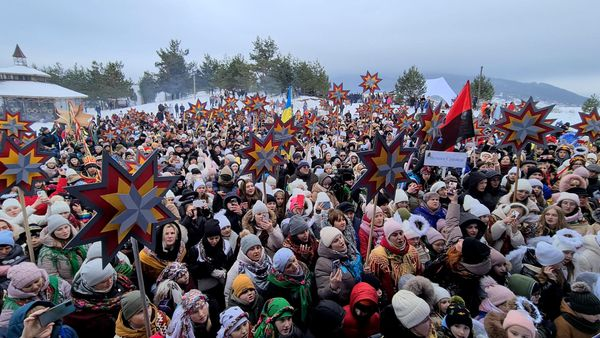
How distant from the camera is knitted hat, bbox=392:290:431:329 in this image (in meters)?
2.43

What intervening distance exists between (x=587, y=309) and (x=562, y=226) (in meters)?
1.89

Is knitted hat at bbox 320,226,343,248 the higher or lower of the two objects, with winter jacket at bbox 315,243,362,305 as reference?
higher

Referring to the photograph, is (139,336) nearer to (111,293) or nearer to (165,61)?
(111,293)

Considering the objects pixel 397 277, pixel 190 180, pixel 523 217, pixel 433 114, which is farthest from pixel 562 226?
pixel 190 180

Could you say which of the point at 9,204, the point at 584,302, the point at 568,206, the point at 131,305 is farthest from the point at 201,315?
the point at 568,206

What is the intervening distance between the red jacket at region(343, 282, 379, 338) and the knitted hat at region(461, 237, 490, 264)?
0.94 meters

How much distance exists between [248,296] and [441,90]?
2102 cm

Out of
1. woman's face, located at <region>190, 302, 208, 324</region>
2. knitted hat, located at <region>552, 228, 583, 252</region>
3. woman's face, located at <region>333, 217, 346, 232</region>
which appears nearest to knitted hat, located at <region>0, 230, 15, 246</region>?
woman's face, located at <region>190, 302, 208, 324</region>

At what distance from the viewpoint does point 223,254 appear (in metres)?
3.78

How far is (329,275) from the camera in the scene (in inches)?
123

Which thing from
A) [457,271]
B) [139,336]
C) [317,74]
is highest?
[317,74]

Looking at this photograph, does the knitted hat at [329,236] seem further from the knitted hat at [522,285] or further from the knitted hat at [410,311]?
the knitted hat at [522,285]

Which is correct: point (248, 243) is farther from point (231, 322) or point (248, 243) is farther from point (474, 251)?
point (474, 251)

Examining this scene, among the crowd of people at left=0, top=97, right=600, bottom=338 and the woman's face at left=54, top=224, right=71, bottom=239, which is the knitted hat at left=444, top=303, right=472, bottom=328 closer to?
the crowd of people at left=0, top=97, right=600, bottom=338
